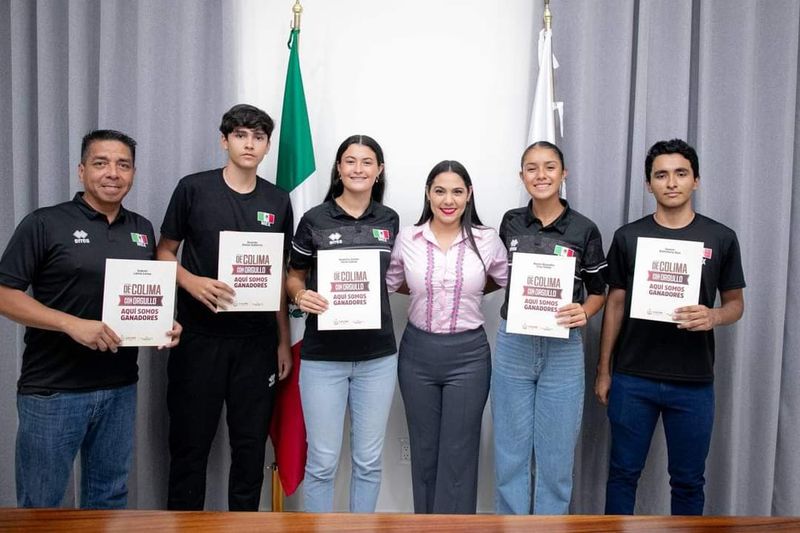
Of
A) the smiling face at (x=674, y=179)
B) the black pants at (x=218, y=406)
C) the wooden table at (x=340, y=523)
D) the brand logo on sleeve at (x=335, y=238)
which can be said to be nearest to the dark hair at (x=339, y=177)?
the brand logo on sleeve at (x=335, y=238)

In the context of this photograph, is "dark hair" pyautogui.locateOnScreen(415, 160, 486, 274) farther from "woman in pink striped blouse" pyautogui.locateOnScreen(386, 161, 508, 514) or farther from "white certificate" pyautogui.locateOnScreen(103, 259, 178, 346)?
"white certificate" pyautogui.locateOnScreen(103, 259, 178, 346)

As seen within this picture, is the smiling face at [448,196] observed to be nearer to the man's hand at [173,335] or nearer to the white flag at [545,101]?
the white flag at [545,101]

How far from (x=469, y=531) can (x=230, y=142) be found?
1.90 meters

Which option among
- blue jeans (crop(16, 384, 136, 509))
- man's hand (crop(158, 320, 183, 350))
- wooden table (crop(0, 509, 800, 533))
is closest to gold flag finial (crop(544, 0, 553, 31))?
man's hand (crop(158, 320, 183, 350))

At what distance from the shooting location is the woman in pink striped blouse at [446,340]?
7.69 ft

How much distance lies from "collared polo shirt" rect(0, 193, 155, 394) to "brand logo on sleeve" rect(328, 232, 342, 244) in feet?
2.49

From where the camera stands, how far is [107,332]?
199cm

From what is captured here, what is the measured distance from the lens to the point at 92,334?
1961mm

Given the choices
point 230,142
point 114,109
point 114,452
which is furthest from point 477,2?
point 114,452

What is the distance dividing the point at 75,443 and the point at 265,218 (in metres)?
1.12

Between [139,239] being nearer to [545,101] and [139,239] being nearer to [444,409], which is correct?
[444,409]

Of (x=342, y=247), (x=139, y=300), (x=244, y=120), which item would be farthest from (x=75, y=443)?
(x=244, y=120)

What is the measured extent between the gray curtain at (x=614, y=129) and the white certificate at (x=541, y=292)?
68 cm

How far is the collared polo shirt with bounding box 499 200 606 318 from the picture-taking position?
2.31 meters
